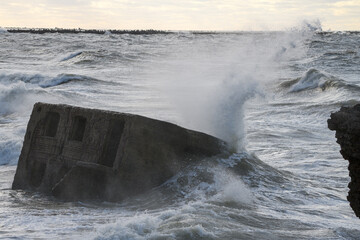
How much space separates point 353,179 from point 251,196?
294cm

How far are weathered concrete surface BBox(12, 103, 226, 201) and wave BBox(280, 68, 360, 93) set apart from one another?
14529mm

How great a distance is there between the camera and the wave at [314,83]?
21.0 m

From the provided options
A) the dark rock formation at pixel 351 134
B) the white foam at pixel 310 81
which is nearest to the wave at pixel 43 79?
the white foam at pixel 310 81

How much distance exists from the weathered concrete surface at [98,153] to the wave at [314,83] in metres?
14.5

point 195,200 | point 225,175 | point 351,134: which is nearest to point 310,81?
point 225,175

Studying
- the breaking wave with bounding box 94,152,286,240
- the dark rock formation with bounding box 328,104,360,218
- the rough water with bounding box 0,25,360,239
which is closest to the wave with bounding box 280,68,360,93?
the rough water with bounding box 0,25,360,239

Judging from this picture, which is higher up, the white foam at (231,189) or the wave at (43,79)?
the wave at (43,79)

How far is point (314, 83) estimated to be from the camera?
22250 mm

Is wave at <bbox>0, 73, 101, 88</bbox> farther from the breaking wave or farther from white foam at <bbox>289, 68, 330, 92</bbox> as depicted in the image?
the breaking wave

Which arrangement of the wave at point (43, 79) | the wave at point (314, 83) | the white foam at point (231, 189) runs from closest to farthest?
1. the white foam at point (231, 189)
2. the wave at point (314, 83)
3. the wave at point (43, 79)

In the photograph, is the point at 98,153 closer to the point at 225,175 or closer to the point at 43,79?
the point at 225,175

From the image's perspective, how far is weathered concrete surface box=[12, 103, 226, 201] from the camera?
672cm

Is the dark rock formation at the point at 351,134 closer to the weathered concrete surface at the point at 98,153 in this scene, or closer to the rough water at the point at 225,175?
the rough water at the point at 225,175

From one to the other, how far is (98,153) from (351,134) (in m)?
3.59
